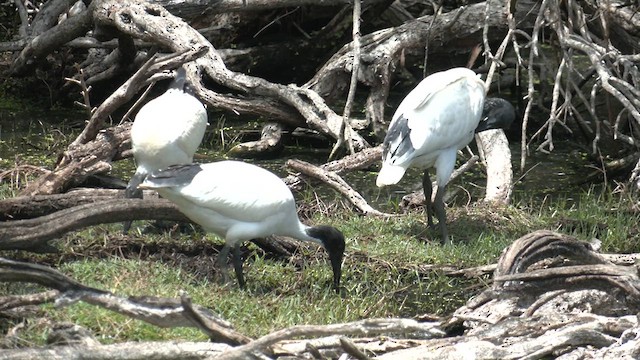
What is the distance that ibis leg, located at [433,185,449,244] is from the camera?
24.7 ft

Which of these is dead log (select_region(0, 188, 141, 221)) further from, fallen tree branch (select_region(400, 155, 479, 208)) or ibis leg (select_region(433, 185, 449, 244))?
fallen tree branch (select_region(400, 155, 479, 208))

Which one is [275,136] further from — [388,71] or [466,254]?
[466,254]

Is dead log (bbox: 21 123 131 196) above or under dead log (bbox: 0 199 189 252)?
under

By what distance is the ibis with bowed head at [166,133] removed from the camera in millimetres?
7105

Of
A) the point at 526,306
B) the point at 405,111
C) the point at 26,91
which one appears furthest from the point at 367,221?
the point at 26,91

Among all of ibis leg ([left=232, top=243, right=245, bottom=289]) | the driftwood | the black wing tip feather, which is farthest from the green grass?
the driftwood

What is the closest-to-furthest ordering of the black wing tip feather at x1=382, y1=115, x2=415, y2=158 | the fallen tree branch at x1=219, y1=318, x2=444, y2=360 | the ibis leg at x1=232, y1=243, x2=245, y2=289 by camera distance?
the fallen tree branch at x1=219, y1=318, x2=444, y2=360 → the ibis leg at x1=232, y1=243, x2=245, y2=289 → the black wing tip feather at x1=382, y1=115, x2=415, y2=158

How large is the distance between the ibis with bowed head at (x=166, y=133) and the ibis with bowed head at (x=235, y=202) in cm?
80

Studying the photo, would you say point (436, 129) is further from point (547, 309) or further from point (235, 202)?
point (547, 309)

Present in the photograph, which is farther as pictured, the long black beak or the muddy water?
the muddy water

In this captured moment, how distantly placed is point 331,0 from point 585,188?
2851 millimetres

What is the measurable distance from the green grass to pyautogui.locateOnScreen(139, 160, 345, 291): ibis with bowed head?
29 cm

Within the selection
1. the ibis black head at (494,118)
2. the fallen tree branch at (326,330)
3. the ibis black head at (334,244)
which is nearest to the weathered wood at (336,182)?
the ibis black head at (494,118)

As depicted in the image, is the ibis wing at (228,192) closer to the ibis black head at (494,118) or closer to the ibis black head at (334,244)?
the ibis black head at (334,244)
